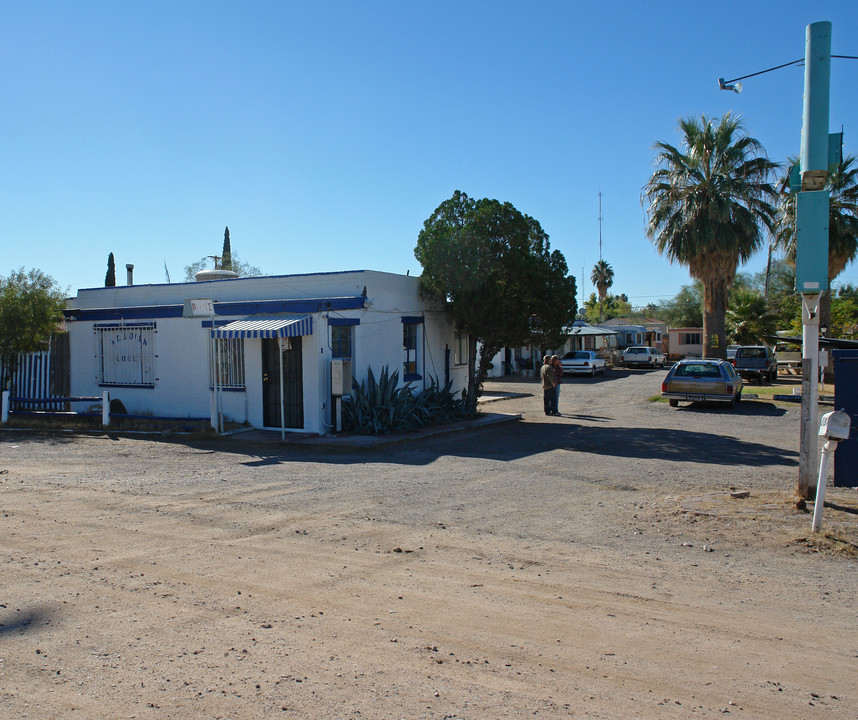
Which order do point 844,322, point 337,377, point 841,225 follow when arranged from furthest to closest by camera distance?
point 844,322 < point 841,225 < point 337,377

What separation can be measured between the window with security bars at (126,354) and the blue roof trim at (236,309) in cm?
26

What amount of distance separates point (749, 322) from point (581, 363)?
832cm

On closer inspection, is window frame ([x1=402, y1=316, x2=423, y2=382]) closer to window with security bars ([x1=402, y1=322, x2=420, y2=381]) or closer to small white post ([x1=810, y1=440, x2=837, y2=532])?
window with security bars ([x1=402, y1=322, x2=420, y2=381])

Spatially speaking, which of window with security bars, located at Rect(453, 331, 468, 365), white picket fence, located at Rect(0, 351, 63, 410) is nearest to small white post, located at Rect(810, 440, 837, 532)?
window with security bars, located at Rect(453, 331, 468, 365)

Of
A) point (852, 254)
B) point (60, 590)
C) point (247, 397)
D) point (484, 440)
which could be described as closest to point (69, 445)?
point (247, 397)

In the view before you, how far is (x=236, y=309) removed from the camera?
614 inches

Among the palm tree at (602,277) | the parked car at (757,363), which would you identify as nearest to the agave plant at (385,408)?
the parked car at (757,363)

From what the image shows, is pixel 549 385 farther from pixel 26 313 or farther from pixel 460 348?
pixel 26 313

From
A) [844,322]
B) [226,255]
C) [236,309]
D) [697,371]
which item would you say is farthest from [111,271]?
[844,322]

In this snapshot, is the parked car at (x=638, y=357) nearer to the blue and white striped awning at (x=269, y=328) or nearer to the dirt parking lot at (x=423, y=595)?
the blue and white striped awning at (x=269, y=328)

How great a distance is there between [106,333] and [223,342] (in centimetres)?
368

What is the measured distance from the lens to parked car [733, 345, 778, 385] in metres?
29.7

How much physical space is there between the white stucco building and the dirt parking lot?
4083 millimetres

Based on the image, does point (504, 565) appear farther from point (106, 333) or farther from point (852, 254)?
point (852, 254)
